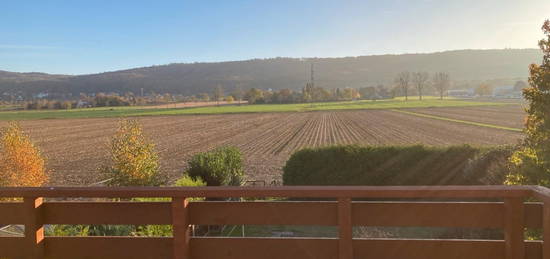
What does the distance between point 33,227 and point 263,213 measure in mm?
1682

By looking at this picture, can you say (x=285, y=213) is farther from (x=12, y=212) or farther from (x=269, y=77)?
(x=269, y=77)

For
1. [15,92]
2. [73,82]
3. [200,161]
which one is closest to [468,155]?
[200,161]

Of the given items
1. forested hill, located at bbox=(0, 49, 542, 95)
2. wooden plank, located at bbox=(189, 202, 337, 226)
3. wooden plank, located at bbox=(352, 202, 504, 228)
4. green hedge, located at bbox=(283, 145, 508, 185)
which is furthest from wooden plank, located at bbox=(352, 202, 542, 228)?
forested hill, located at bbox=(0, 49, 542, 95)

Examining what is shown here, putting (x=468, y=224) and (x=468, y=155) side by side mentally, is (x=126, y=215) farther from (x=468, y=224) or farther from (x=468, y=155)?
(x=468, y=155)

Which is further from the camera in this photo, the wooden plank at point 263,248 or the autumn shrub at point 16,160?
the autumn shrub at point 16,160

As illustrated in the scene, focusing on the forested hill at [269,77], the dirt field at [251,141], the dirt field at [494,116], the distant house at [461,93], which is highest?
the forested hill at [269,77]

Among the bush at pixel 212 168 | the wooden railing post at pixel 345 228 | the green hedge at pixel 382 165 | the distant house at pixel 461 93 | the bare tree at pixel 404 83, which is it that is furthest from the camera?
the distant house at pixel 461 93

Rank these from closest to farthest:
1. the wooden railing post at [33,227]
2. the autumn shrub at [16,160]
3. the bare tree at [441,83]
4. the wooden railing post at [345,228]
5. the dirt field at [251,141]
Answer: the wooden railing post at [345,228] → the wooden railing post at [33,227] → the autumn shrub at [16,160] → the dirt field at [251,141] → the bare tree at [441,83]

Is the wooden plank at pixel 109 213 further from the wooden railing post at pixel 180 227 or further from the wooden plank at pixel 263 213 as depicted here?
the wooden plank at pixel 263 213

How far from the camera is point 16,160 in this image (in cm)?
1634

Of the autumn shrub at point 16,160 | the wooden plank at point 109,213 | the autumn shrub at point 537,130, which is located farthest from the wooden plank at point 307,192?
the autumn shrub at point 16,160

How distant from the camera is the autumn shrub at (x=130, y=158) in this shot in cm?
1712

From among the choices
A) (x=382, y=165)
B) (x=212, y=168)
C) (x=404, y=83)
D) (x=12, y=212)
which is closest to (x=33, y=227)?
(x=12, y=212)

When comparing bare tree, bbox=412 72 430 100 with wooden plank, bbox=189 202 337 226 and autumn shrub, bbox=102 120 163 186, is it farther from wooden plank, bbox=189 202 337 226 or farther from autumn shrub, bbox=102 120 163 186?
wooden plank, bbox=189 202 337 226
